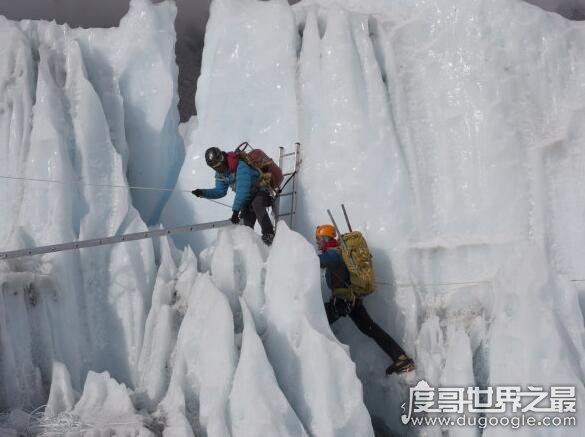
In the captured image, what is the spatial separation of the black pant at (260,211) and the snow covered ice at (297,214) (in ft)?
1.47

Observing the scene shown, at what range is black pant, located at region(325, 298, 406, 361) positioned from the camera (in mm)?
7664

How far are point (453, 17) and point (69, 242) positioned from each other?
6072 mm

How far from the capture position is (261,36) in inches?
396

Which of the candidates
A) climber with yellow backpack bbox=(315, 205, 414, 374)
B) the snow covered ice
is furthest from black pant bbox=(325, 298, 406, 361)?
the snow covered ice

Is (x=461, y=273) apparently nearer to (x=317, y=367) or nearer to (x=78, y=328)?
(x=317, y=367)

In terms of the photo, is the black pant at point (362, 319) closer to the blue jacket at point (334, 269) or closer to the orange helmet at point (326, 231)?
the blue jacket at point (334, 269)

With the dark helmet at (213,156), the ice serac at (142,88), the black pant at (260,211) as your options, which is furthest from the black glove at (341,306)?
the ice serac at (142,88)

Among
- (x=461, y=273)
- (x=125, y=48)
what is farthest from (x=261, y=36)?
→ (x=461, y=273)

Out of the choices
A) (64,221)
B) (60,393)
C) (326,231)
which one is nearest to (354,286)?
(326,231)

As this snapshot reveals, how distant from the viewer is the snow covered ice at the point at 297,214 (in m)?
6.74

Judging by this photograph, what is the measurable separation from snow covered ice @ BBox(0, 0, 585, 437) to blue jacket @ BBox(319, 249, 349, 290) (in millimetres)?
661

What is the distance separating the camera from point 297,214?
356 inches

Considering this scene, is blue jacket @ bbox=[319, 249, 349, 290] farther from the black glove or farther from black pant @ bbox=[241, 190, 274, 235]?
black pant @ bbox=[241, 190, 274, 235]

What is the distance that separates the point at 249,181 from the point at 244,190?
138mm
